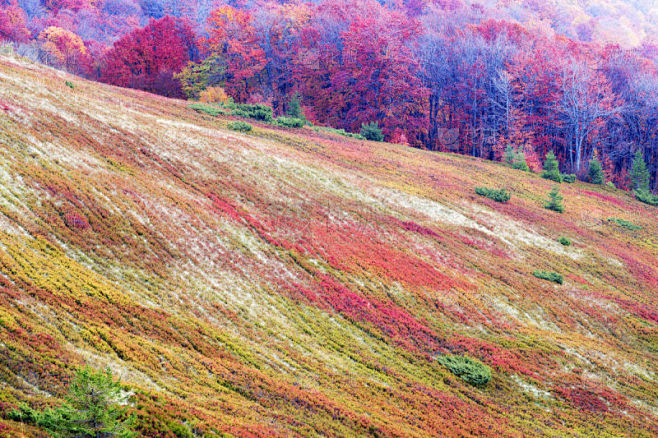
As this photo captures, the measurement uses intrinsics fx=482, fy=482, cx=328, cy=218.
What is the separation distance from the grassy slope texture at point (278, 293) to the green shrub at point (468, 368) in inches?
10.6

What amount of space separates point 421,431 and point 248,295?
6.96 metres

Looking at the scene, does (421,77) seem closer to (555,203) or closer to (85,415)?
(555,203)

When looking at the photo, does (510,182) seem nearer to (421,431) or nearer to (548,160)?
(548,160)

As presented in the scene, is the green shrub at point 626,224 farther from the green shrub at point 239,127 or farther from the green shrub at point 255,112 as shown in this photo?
the green shrub at point 255,112

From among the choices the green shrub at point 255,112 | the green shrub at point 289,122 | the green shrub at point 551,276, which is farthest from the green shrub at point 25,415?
the green shrub at point 289,122

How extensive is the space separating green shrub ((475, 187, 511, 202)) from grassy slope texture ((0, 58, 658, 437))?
3.17 metres

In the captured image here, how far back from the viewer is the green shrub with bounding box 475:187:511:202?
3450cm

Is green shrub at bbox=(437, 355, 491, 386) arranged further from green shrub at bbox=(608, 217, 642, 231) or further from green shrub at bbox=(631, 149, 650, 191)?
green shrub at bbox=(631, 149, 650, 191)

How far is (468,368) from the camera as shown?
15.0 m

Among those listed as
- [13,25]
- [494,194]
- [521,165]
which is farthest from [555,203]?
[13,25]

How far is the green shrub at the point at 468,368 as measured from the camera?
1468 centimetres

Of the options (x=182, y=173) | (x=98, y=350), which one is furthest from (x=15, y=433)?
(x=182, y=173)

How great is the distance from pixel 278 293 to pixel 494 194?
23219mm

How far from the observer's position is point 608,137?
203 feet
